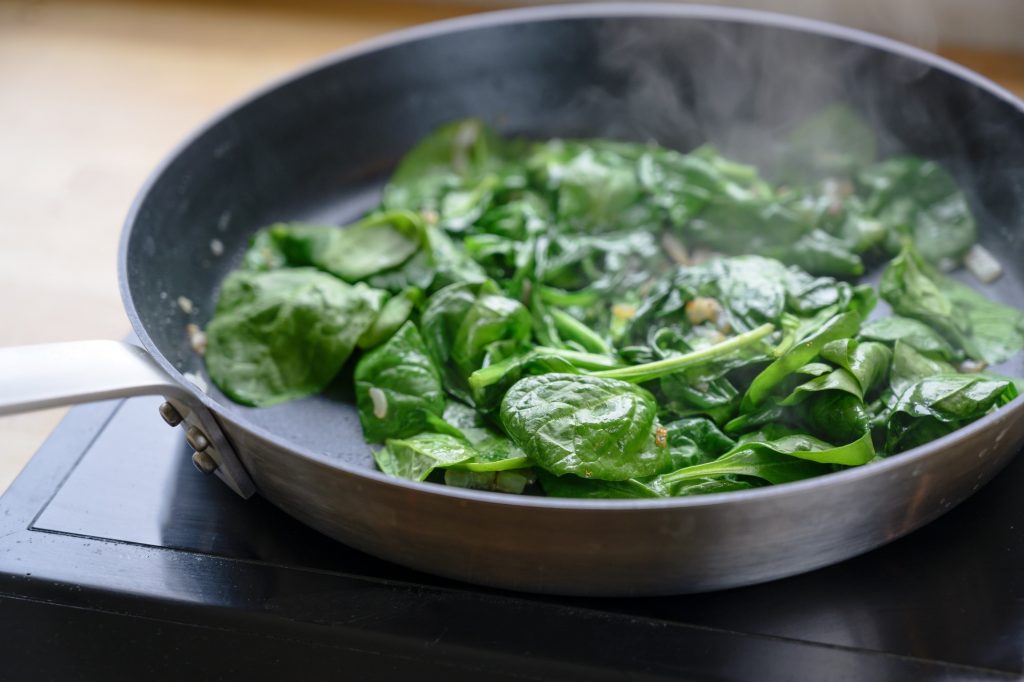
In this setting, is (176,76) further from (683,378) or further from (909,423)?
(909,423)

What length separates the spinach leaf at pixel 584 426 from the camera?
0.89 metres

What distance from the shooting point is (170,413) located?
887 mm

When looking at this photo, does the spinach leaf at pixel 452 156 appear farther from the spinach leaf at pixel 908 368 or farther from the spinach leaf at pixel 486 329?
the spinach leaf at pixel 908 368

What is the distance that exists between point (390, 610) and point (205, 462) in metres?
0.23

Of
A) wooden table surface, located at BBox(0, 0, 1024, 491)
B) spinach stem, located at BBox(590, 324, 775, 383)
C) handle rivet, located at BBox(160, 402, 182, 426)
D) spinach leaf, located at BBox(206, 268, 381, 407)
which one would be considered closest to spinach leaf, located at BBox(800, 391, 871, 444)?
spinach stem, located at BBox(590, 324, 775, 383)

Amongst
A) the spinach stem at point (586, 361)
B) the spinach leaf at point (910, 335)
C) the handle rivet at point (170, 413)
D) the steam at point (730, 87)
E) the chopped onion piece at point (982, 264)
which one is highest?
the steam at point (730, 87)

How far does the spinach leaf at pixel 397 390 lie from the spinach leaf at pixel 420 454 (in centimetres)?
2

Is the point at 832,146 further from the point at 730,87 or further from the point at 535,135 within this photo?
the point at 535,135

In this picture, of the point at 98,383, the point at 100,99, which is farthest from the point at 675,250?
the point at 100,99

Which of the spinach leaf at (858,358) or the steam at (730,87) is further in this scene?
the steam at (730,87)

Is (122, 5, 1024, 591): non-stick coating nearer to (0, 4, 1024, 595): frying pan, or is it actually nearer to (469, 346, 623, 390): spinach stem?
(0, 4, 1024, 595): frying pan

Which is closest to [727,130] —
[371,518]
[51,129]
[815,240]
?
[815,240]

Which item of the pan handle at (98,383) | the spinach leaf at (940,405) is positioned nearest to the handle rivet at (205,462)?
the pan handle at (98,383)

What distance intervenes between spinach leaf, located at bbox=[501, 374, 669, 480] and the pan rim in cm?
8
